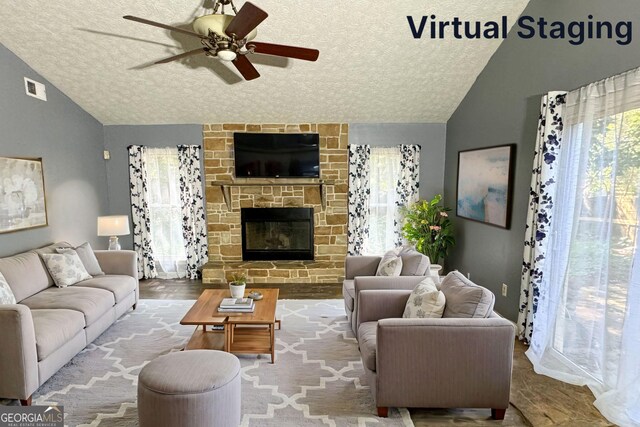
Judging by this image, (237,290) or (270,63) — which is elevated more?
(270,63)

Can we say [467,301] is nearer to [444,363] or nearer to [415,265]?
[444,363]

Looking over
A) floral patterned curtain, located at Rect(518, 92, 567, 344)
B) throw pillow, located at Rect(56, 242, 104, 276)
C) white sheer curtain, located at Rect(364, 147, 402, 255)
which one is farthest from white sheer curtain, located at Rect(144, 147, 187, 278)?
floral patterned curtain, located at Rect(518, 92, 567, 344)

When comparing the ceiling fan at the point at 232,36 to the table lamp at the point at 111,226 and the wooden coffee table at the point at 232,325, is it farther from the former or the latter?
the table lamp at the point at 111,226

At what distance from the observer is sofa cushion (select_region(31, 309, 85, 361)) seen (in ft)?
8.63

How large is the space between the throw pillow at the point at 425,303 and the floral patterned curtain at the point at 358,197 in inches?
119

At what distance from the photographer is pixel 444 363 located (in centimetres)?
229

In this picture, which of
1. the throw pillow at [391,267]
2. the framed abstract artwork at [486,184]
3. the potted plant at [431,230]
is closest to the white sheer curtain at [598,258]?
the framed abstract artwork at [486,184]

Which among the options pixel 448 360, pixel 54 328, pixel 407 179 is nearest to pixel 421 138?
pixel 407 179

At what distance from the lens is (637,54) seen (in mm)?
2371

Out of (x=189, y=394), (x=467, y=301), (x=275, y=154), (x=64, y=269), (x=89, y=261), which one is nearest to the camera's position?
(x=189, y=394)

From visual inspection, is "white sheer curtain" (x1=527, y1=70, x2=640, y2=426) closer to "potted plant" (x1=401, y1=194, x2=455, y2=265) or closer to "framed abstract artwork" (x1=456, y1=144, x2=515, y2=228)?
"framed abstract artwork" (x1=456, y1=144, x2=515, y2=228)

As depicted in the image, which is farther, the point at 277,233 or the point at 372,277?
the point at 277,233

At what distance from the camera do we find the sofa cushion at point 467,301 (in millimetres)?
2361

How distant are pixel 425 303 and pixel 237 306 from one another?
5.30 feet
